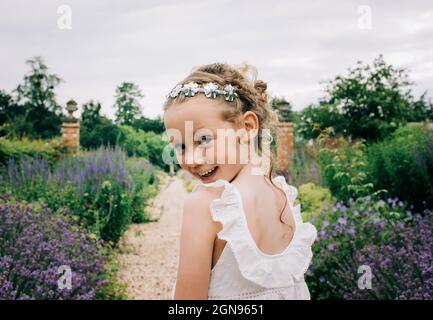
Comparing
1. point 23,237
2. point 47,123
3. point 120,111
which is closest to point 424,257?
point 23,237

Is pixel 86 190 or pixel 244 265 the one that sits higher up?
pixel 86 190

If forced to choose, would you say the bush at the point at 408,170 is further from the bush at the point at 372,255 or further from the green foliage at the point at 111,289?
the green foliage at the point at 111,289

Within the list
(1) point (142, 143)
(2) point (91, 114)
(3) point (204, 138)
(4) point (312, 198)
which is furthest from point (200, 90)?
(2) point (91, 114)

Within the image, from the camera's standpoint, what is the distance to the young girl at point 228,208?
1.12 meters

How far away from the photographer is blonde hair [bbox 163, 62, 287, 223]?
131 cm

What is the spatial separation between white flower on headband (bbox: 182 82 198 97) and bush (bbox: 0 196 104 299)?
2123 millimetres

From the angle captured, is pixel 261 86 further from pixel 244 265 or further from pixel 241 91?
pixel 244 265

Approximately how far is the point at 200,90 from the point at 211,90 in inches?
1.2

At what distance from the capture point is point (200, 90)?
1.28 metres

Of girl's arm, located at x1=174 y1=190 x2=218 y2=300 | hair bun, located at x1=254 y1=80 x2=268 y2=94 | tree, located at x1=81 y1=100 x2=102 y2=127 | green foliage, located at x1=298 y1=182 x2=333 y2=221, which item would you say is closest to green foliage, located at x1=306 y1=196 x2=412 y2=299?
green foliage, located at x1=298 y1=182 x2=333 y2=221

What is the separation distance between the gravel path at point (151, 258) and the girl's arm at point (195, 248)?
4256 mm

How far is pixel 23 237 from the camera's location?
12.7 ft
